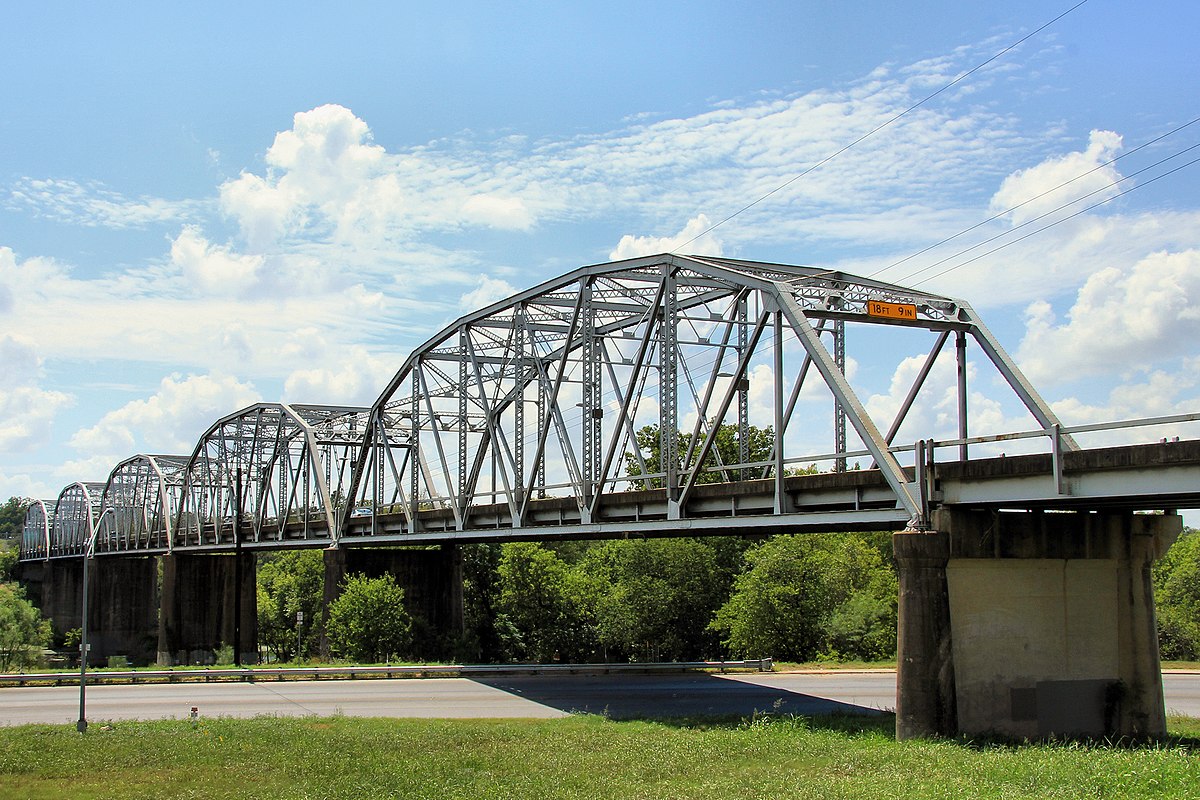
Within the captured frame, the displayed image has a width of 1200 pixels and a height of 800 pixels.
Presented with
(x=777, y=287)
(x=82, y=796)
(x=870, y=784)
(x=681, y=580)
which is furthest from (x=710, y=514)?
(x=681, y=580)

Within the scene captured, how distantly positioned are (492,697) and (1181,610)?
39.0 m

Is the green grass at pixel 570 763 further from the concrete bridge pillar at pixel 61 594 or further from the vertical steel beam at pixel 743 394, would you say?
the concrete bridge pillar at pixel 61 594

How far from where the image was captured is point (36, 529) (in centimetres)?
17662

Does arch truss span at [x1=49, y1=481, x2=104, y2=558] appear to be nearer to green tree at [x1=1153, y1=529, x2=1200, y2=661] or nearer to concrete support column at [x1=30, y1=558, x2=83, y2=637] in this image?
concrete support column at [x1=30, y1=558, x2=83, y2=637]

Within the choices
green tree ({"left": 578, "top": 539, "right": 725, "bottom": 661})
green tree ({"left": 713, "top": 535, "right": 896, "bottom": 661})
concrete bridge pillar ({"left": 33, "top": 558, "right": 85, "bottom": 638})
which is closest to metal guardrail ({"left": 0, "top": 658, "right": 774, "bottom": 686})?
green tree ({"left": 713, "top": 535, "right": 896, "bottom": 661})

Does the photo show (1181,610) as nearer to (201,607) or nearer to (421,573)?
(421,573)

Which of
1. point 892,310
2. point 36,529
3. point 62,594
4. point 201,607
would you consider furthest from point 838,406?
point 36,529

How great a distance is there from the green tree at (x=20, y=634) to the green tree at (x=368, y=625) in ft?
106

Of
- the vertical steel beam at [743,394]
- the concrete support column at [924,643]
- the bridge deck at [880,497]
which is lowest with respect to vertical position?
the concrete support column at [924,643]

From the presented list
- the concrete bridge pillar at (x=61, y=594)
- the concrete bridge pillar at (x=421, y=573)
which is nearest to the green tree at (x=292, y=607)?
the concrete bridge pillar at (x=421, y=573)

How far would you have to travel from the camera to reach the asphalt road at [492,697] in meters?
31.0

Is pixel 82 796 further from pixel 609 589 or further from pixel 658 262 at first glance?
pixel 609 589

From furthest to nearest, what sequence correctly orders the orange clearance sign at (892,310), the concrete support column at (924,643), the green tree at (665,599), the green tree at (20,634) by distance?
the green tree at (20,634) → the green tree at (665,599) → the orange clearance sign at (892,310) → the concrete support column at (924,643)

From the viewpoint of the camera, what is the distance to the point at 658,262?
33.3 meters
